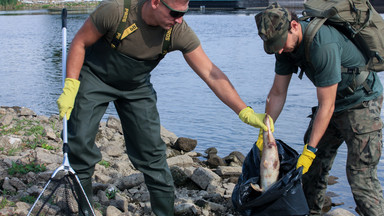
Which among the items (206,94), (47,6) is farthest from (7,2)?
(206,94)

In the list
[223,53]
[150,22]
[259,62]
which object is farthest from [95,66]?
[223,53]

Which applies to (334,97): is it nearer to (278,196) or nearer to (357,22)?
(357,22)

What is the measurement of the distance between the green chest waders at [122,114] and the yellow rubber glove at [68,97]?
0.10 meters

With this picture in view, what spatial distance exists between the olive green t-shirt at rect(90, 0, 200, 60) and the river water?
320 cm

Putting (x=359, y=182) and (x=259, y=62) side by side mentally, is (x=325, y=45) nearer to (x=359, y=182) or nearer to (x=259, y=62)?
(x=359, y=182)

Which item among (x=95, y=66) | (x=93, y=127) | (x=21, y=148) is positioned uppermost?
(x=95, y=66)

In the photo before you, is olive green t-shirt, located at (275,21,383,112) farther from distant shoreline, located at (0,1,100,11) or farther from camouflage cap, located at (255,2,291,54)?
distant shoreline, located at (0,1,100,11)

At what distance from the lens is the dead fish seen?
13.4ft

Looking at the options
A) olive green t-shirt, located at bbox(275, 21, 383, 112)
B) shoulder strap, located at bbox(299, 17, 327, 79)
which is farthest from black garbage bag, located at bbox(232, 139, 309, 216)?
shoulder strap, located at bbox(299, 17, 327, 79)

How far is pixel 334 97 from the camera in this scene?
3854 millimetres

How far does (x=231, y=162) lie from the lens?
752 centimetres

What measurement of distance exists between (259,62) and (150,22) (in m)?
14.7

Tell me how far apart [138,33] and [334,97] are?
1.53 meters

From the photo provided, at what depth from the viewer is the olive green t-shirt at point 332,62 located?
3.75m
